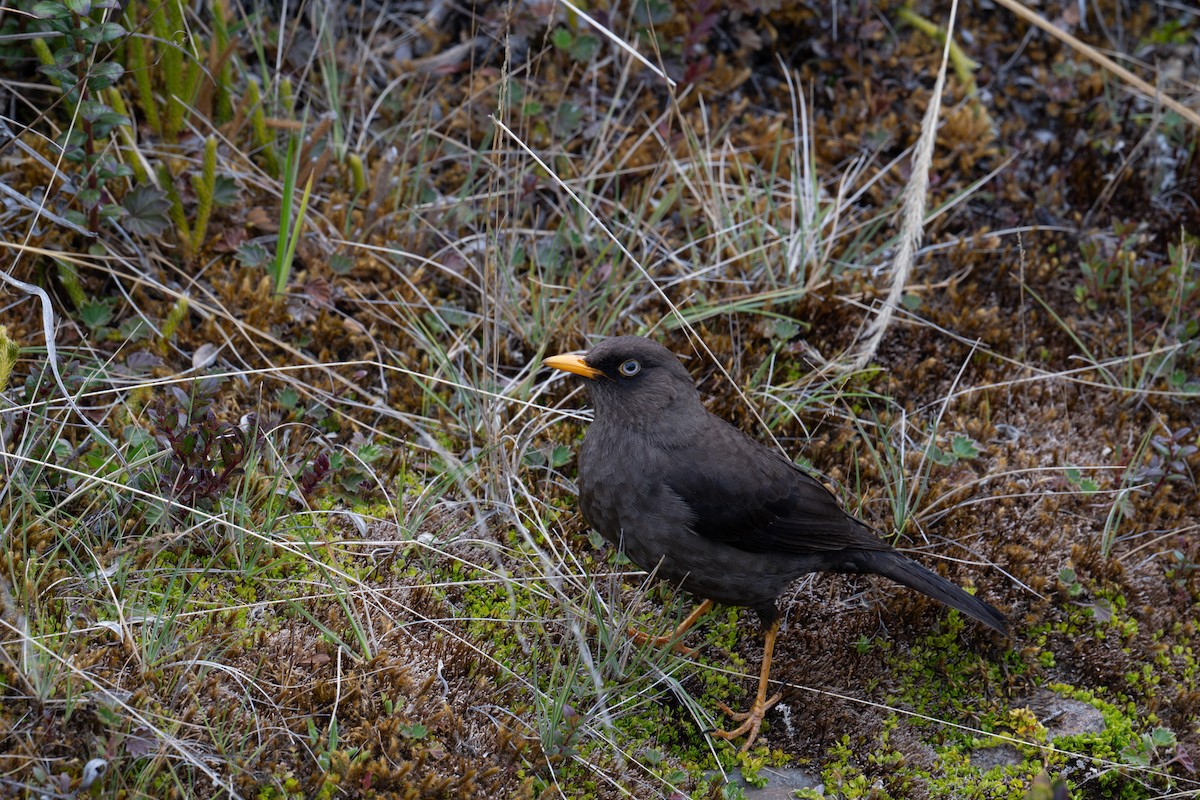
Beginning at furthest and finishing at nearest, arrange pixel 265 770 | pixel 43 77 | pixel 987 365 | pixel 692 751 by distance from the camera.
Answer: pixel 987 365
pixel 43 77
pixel 692 751
pixel 265 770

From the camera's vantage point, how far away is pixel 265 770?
3.78 meters

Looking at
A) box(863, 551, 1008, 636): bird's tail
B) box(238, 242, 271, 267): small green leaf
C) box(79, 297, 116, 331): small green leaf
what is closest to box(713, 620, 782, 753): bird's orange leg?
box(863, 551, 1008, 636): bird's tail

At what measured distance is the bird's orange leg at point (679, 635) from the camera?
15.1 feet

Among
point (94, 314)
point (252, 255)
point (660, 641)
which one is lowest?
point (660, 641)

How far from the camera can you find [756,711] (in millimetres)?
4695

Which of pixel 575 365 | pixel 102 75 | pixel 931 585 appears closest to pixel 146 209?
pixel 102 75

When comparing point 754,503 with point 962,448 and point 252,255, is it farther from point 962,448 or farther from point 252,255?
point 252,255

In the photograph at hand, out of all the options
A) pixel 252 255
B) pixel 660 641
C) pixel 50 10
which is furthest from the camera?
pixel 252 255

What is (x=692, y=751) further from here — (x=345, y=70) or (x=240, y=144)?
(x=345, y=70)

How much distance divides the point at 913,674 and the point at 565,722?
72.9 inches

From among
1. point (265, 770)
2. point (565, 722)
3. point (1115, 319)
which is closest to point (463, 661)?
point (565, 722)

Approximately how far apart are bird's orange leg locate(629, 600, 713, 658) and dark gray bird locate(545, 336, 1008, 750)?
4 centimetres

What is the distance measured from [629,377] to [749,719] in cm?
164

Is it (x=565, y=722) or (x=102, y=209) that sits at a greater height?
(x=102, y=209)
